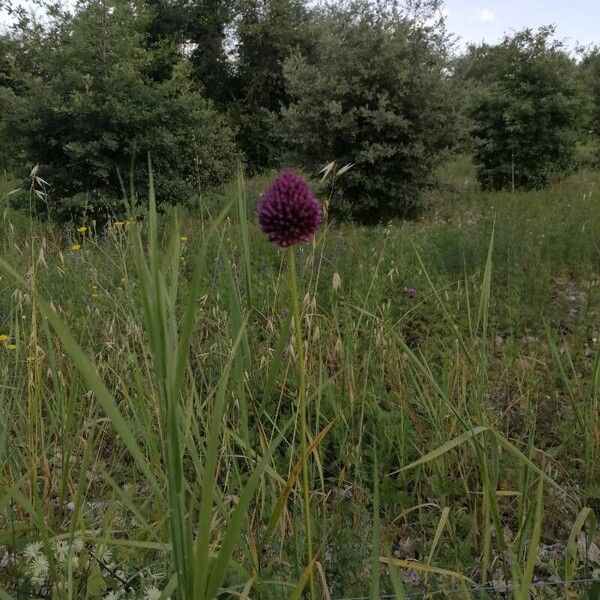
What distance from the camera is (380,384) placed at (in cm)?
219

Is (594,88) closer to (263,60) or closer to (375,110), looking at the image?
(375,110)

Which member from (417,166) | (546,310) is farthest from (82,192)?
(546,310)

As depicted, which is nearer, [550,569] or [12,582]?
[12,582]

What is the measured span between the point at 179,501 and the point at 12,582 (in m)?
1.03

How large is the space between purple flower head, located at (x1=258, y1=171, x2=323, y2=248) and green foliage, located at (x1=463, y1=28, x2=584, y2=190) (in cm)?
935

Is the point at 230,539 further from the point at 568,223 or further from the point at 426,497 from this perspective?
the point at 568,223

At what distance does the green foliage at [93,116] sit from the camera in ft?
20.4

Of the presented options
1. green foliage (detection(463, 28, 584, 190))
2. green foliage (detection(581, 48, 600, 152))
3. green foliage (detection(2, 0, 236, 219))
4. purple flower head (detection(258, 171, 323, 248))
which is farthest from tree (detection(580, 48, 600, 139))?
purple flower head (detection(258, 171, 323, 248))

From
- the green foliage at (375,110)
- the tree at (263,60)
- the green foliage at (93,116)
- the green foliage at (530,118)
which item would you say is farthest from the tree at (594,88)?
the green foliage at (93,116)

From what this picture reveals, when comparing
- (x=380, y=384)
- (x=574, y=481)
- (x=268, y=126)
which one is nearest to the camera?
(x=574, y=481)

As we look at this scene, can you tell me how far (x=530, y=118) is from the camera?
9742 millimetres

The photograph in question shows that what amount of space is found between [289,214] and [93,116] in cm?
611

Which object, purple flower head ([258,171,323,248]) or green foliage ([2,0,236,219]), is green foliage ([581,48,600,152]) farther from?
purple flower head ([258,171,323,248])

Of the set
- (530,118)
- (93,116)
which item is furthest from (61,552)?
(530,118)
